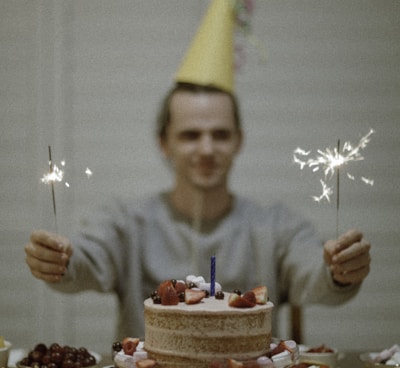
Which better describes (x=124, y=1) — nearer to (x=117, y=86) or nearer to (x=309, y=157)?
(x=117, y=86)

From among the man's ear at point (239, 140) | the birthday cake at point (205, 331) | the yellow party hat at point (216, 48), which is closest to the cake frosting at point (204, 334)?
the birthday cake at point (205, 331)

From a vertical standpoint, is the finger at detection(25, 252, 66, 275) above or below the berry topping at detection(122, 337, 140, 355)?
above

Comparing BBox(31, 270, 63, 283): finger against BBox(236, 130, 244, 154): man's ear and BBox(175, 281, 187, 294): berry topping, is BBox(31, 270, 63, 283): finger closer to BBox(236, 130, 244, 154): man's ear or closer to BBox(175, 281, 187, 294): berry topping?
BBox(175, 281, 187, 294): berry topping

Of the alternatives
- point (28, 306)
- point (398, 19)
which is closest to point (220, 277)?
point (28, 306)

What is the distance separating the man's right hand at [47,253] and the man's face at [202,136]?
2.95 ft

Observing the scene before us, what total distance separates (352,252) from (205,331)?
575 millimetres

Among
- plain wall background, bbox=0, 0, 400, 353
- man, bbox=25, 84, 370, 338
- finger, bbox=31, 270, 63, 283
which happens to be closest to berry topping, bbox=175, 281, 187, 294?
finger, bbox=31, 270, 63, 283

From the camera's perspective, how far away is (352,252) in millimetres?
1575

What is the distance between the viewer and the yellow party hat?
7.22ft

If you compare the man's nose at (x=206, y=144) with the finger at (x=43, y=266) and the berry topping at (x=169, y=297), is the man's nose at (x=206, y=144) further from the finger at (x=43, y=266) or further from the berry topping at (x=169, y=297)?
the berry topping at (x=169, y=297)

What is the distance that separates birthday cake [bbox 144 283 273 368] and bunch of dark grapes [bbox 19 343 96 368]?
26cm

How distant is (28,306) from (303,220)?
1.29 metres

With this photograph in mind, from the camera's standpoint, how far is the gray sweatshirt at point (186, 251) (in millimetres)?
2367

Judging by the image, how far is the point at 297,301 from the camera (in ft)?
7.62
